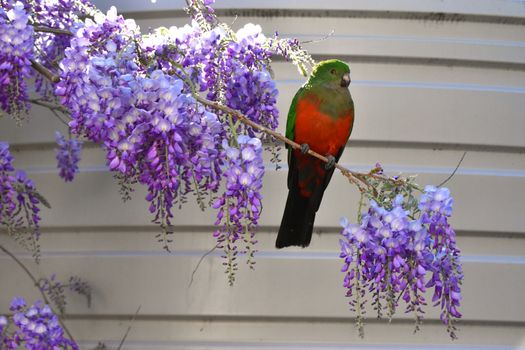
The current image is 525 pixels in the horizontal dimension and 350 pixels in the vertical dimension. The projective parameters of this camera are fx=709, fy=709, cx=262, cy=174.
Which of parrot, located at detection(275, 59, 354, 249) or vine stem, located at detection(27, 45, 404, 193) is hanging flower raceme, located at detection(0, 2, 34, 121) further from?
parrot, located at detection(275, 59, 354, 249)

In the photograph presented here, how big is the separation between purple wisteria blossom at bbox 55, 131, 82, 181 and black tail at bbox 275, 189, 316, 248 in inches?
47.6

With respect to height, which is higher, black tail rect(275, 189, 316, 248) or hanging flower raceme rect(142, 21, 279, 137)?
hanging flower raceme rect(142, 21, 279, 137)

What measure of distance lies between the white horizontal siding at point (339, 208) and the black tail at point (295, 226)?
0.81m

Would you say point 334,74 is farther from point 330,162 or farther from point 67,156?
point 67,156

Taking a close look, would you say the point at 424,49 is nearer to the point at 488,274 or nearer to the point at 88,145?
the point at 488,274

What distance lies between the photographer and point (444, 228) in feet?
5.59

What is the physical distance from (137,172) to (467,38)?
8.04 feet

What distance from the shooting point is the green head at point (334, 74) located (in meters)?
2.80

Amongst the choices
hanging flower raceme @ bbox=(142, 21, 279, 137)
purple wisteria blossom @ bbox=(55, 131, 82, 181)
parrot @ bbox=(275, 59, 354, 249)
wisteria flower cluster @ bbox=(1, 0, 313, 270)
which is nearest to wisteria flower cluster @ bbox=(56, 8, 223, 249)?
wisteria flower cluster @ bbox=(1, 0, 313, 270)

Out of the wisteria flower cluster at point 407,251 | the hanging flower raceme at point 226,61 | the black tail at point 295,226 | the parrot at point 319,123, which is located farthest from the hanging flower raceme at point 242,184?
the parrot at point 319,123

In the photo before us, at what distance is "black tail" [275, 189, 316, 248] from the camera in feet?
8.42

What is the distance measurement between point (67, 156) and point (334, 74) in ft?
4.46

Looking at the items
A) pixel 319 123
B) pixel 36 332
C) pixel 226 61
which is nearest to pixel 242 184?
pixel 226 61

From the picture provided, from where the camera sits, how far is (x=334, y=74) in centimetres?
282
